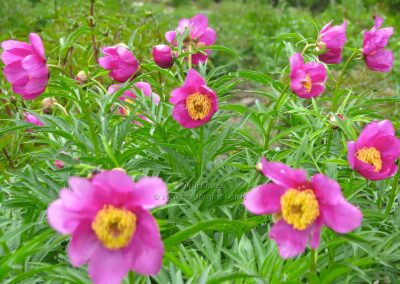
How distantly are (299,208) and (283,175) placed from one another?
72mm

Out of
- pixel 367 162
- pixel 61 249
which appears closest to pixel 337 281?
pixel 367 162

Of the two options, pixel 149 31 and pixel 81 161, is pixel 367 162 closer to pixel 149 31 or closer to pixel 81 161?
pixel 81 161

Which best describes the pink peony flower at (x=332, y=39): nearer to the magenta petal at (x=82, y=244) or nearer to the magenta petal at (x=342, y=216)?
the magenta petal at (x=342, y=216)

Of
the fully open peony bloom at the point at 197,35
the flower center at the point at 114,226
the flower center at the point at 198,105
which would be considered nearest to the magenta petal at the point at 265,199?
the flower center at the point at 114,226

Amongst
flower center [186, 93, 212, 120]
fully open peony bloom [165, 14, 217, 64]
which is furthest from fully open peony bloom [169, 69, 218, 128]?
fully open peony bloom [165, 14, 217, 64]

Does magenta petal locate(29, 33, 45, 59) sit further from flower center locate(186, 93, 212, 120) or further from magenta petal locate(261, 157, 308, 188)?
magenta petal locate(261, 157, 308, 188)

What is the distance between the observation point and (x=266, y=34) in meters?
5.96

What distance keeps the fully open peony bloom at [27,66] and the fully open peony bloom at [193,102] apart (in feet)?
1.23

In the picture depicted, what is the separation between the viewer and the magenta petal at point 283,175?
0.99m

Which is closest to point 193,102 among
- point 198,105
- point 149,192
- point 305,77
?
point 198,105

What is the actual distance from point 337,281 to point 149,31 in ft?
8.67

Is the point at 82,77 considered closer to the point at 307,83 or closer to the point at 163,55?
the point at 163,55

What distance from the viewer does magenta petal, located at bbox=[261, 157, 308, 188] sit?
994mm

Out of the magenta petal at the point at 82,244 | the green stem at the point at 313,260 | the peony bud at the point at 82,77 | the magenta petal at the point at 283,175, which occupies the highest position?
the magenta petal at the point at 283,175
